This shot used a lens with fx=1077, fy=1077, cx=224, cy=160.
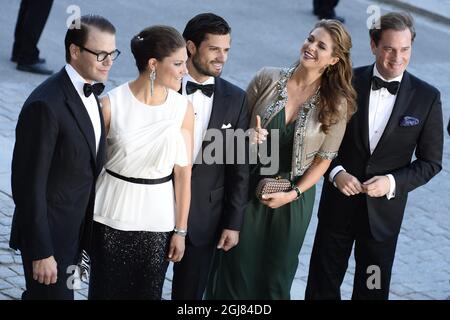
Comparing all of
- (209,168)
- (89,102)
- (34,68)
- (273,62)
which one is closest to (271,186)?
(209,168)

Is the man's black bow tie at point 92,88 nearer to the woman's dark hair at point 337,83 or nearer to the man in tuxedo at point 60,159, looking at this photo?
the man in tuxedo at point 60,159

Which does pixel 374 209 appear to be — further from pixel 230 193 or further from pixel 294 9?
pixel 294 9

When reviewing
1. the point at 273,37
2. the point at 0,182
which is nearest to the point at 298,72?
the point at 0,182

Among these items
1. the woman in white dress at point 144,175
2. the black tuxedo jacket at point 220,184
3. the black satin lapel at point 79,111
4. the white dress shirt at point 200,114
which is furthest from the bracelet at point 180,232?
the black satin lapel at point 79,111

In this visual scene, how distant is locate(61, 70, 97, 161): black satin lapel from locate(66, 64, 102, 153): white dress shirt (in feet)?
0.08

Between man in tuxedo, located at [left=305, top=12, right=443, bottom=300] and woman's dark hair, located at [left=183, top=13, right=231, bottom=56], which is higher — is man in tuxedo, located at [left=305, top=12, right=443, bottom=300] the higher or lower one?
the lower one

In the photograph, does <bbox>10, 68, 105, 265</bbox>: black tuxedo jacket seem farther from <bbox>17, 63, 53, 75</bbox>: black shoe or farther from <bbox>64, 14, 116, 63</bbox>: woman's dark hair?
<bbox>17, 63, 53, 75</bbox>: black shoe

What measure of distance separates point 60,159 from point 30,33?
6032 mm

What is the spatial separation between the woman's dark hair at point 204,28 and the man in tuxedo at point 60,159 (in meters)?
0.59

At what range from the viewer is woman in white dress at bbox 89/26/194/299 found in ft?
17.3

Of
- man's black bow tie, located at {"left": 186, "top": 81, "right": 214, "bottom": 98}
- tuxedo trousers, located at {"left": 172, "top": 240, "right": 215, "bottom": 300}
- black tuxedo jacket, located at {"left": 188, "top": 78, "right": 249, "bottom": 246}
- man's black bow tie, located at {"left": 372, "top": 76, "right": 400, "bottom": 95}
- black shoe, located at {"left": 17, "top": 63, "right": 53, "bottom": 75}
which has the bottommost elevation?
Answer: tuxedo trousers, located at {"left": 172, "top": 240, "right": 215, "bottom": 300}

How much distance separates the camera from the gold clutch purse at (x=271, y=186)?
587 centimetres

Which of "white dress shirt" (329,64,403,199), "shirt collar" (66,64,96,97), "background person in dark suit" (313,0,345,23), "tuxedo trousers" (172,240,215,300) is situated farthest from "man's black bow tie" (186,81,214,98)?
"background person in dark suit" (313,0,345,23)

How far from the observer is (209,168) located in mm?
5727
